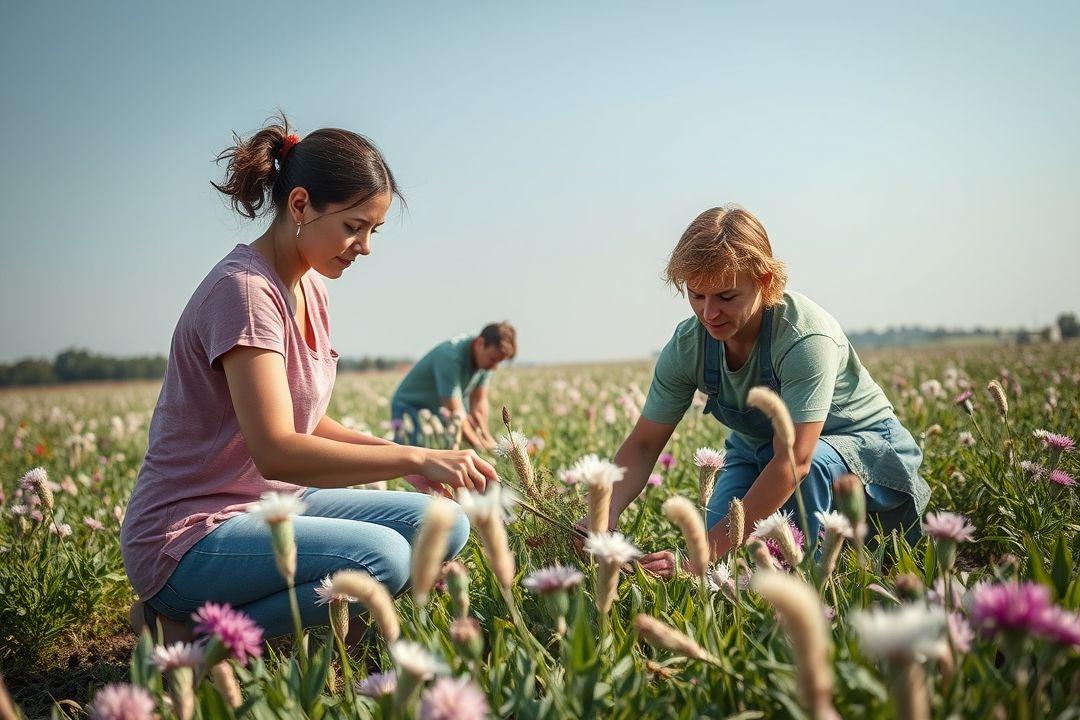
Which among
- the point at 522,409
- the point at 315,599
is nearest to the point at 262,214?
the point at 315,599

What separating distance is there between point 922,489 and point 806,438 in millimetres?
1013

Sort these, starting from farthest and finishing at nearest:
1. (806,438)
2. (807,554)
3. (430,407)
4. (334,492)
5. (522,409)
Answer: (522,409), (430,407), (334,492), (806,438), (807,554)

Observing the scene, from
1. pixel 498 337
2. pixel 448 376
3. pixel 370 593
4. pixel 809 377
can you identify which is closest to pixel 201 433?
pixel 370 593

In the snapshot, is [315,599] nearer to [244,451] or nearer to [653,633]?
[244,451]

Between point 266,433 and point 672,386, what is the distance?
5.51ft

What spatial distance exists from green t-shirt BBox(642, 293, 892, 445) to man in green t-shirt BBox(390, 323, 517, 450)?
2993 mm

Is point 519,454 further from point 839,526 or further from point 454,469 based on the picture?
point 839,526

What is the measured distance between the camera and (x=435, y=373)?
6137mm

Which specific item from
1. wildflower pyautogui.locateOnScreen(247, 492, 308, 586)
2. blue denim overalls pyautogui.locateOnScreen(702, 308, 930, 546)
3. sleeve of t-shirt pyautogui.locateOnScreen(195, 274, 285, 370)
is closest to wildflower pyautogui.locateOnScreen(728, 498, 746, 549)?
blue denim overalls pyautogui.locateOnScreen(702, 308, 930, 546)

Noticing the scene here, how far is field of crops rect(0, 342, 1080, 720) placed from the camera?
121 cm

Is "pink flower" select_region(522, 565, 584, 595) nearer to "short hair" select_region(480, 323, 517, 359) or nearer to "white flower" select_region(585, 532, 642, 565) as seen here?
"white flower" select_region(585, 532, 642, 565)

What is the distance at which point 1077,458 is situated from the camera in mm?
3484

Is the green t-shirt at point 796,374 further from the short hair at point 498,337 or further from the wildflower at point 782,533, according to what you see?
the short hair at point 498,337

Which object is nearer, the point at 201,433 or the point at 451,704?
the point at 451,704
